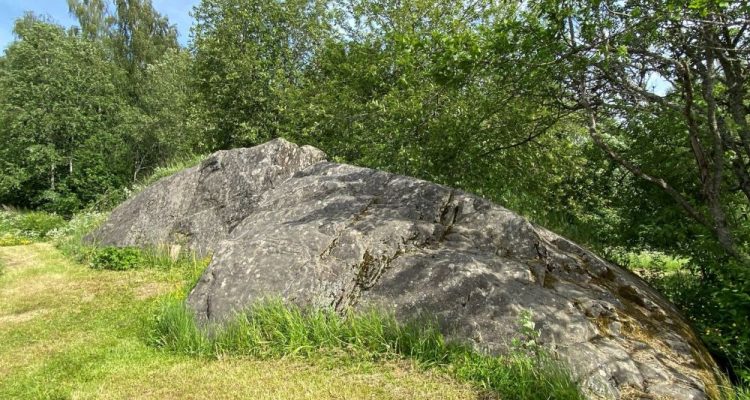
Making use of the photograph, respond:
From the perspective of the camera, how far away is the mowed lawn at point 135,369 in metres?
4.90

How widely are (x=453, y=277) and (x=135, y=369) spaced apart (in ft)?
12.3

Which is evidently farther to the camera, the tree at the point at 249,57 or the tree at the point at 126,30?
the tree at the point at 126,30

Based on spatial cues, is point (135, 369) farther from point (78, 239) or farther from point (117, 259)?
point (78, 239)

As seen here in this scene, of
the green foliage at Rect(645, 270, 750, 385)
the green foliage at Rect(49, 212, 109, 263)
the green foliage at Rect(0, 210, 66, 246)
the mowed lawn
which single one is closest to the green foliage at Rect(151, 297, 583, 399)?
the mowed lawn

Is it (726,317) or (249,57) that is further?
(249,57)

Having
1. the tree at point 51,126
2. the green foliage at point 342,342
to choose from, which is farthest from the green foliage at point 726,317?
the tree at point 51,126

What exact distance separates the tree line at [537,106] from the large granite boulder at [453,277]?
3.22ft

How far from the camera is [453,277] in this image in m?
5.78

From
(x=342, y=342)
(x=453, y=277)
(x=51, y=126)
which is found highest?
(x=51, y=126)

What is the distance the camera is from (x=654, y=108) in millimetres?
7145

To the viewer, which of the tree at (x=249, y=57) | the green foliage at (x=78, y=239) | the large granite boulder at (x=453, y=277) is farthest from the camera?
the tree at (x=249, y=57)

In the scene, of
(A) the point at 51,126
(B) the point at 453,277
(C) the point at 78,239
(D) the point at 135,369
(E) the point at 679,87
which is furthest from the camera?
(A) the point at 51,126

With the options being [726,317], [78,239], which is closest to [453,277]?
[726,317]

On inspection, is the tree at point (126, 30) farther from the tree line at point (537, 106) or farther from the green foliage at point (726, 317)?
the green foliage at point (726, 317)
